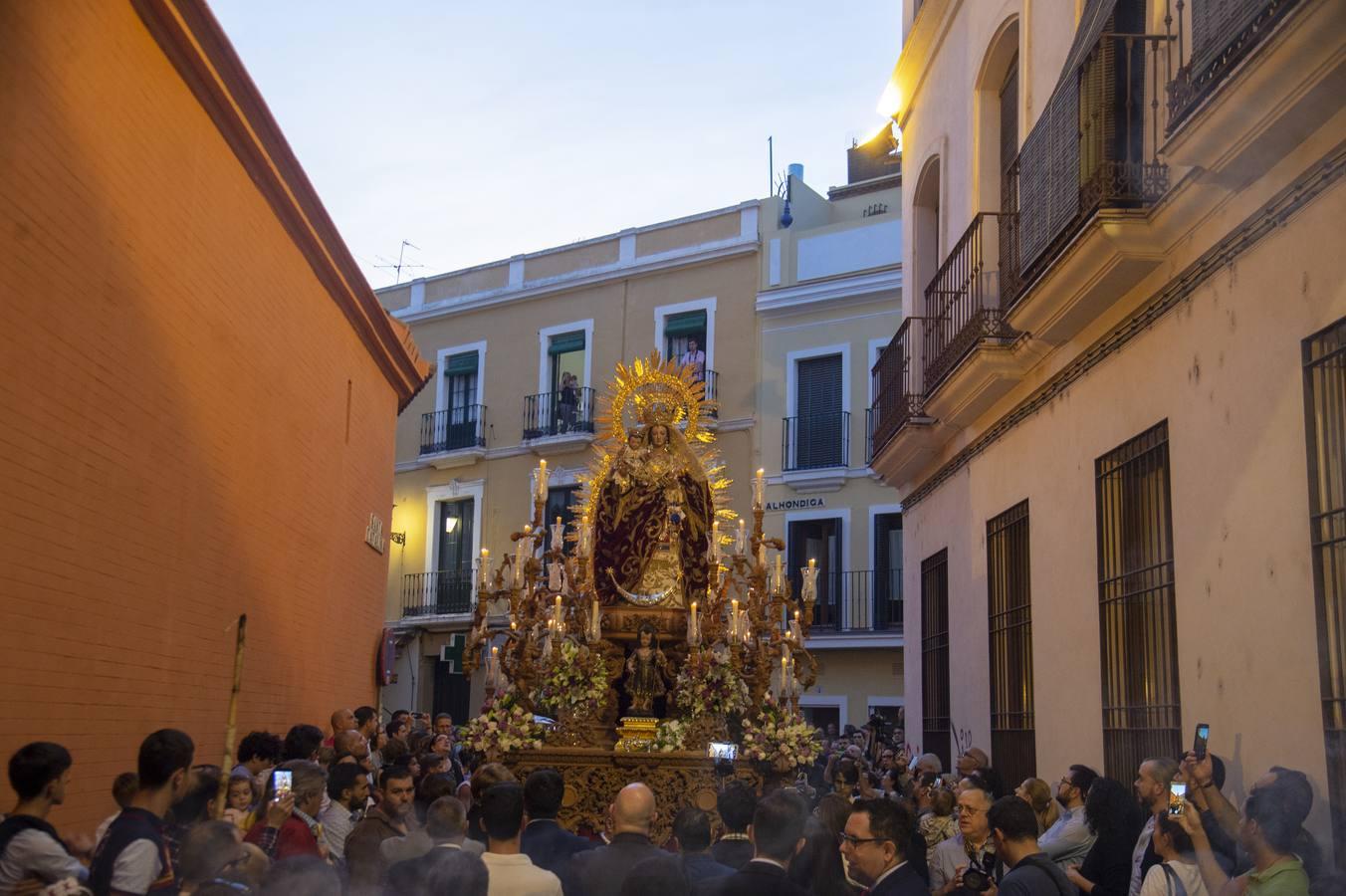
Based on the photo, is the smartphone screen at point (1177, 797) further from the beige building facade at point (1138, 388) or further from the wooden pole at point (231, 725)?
the wooden pole at point (231, 725)

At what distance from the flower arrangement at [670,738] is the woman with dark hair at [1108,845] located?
5.12 metres

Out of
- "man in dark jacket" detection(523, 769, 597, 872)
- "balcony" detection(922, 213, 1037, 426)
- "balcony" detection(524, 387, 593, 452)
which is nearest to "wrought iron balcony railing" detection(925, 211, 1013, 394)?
"balcony" detection(922, 213, 1037, 426)

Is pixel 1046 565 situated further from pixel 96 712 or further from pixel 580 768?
pixel 96 712

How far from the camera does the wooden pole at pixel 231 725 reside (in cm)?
630

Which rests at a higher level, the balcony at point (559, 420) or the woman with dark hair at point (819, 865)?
the balcony at point (559, 420)

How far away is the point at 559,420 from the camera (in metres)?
25.6

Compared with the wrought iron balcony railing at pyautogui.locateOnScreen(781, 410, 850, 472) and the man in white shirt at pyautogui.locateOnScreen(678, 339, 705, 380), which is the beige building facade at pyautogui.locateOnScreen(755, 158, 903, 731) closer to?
the wrought iron balcony railing at pyautogui.locateOnScreen(781, 410, 850, 472)

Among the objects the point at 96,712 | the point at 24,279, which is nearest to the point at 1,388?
the point at 24,279

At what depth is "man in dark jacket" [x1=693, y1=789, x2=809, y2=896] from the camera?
15.7 feet

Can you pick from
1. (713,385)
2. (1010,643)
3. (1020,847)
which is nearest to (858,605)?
(713,385)

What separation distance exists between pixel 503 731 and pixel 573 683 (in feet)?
2.57

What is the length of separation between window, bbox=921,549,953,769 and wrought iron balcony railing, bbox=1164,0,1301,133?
7.11 metres

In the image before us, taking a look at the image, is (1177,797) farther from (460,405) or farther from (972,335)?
(460,405)

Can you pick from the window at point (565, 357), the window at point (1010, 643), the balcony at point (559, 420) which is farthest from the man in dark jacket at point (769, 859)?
the window at point (565, 357)
